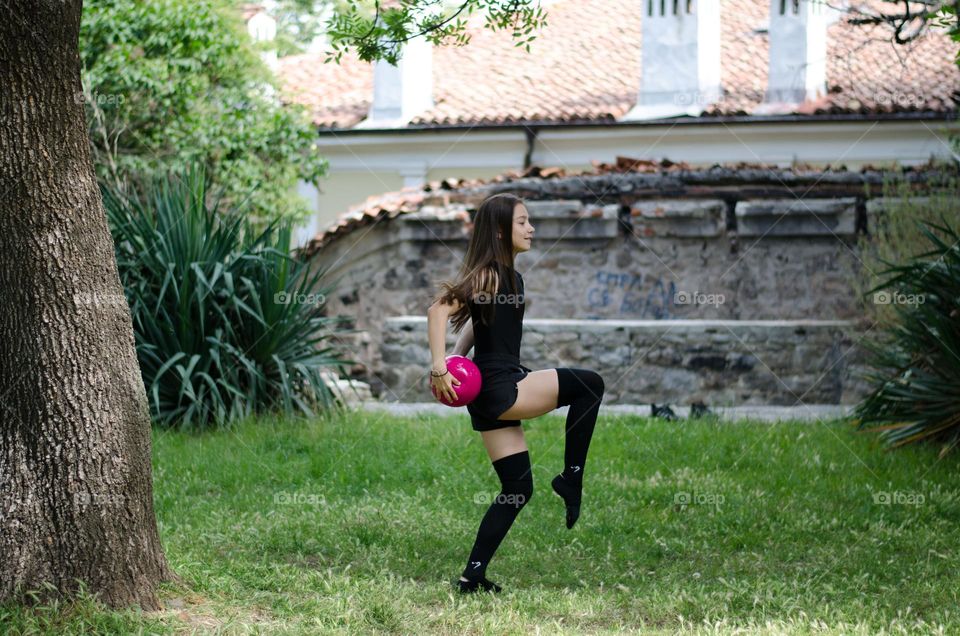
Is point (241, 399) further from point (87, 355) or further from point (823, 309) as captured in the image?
point (823, 309)

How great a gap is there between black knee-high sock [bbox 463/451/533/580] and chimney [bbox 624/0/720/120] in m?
14.4

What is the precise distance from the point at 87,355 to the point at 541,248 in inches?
344

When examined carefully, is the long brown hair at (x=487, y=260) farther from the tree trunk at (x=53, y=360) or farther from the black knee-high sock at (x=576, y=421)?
the tree trunk at (x=53, y=360)

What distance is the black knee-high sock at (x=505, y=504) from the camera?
4.70m

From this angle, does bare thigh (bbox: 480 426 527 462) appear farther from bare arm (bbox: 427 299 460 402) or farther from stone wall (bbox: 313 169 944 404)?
stone wall (bbox: 313 169 944 404)

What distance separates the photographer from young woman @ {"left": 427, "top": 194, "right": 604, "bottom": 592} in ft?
15.4

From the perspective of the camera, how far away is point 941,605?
468 cm

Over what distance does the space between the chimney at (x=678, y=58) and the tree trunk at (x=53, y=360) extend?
15063 mm

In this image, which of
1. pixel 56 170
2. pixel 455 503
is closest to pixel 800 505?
pixel 455 503

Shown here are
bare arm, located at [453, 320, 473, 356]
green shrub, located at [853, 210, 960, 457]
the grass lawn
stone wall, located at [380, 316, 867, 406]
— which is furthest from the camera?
stone wall, located at [380, 316, 867, 406]

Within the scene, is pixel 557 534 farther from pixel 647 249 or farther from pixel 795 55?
pixel 795 55

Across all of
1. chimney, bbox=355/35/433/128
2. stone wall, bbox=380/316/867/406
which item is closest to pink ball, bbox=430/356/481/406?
stone wall, bbox=380/316/867/406

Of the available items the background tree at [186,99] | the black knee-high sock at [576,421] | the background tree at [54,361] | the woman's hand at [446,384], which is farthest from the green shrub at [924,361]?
the background tree at [186,99]

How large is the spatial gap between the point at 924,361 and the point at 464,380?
5.15 meters
